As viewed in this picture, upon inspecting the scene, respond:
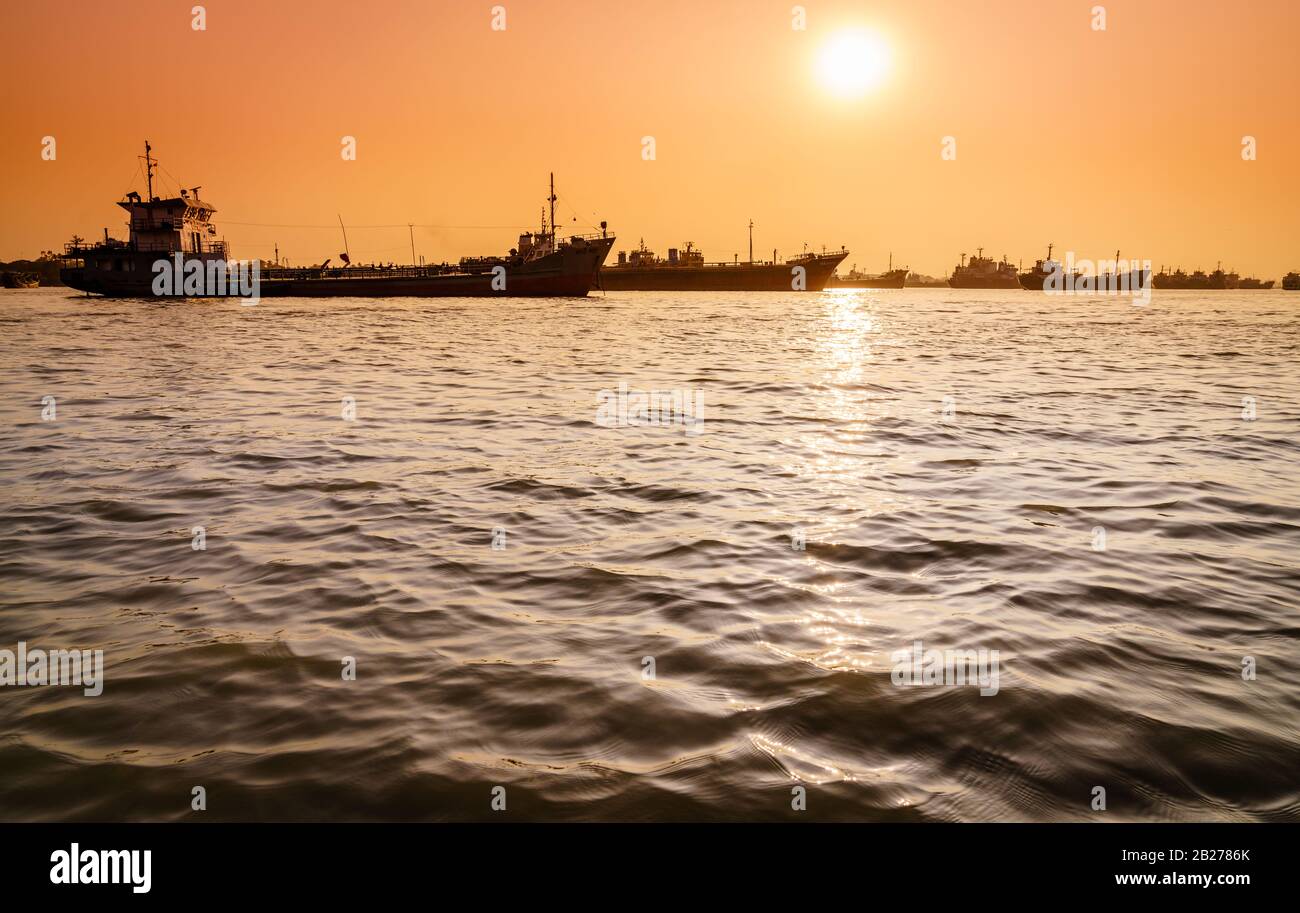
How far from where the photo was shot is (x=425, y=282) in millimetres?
84188

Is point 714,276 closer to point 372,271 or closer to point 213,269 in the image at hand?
point 372,271

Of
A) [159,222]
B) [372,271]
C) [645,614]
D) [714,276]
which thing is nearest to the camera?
[645,614]

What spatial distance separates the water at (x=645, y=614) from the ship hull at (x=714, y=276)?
116 metres

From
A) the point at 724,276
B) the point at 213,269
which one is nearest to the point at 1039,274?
the point at 724,276

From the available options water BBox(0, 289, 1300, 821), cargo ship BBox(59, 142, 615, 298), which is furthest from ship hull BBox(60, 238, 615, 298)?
water BBox(0, 289, 1300, 821)

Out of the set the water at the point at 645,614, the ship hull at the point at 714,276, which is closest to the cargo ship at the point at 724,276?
the ship hull at the point at 714,276

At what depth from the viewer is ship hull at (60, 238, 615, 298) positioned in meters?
81.4

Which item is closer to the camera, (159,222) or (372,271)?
(159,222)

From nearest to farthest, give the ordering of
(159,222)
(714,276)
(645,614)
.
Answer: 1. (645,614)
2. (159,222)
3. (714,276)

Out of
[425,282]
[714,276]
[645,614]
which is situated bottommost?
[645,614]

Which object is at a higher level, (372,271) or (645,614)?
(372,271)

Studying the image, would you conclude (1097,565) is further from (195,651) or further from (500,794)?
(195,651)

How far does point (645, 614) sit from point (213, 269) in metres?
95.4
